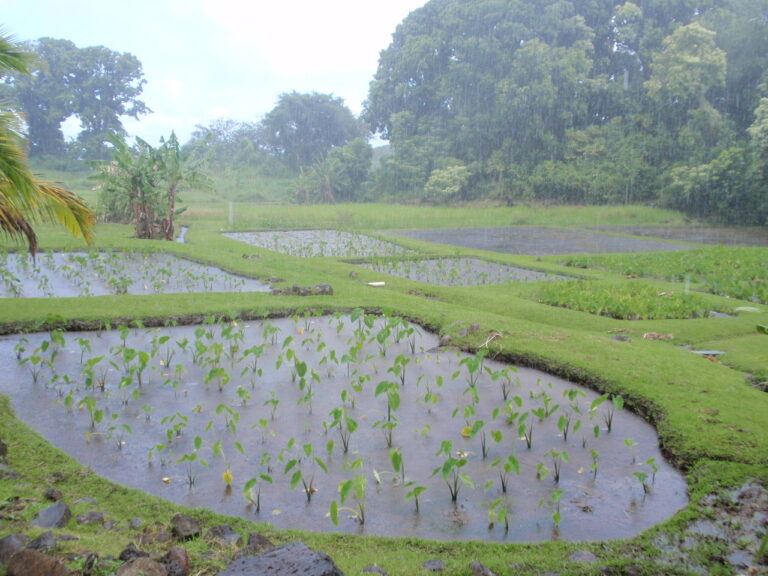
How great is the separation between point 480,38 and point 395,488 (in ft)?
104

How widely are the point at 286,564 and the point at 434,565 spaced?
30.7 inches

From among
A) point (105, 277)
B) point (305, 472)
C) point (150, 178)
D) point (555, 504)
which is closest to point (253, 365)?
point (305, 472)

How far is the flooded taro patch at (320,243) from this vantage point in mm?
13914

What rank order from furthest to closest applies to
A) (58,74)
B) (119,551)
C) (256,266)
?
(58,74), (256,266), (119,551)

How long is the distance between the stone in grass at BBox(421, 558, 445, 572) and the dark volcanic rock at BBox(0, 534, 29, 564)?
1531mm

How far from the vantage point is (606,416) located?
465 centimetres

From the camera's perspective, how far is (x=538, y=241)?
702 inches

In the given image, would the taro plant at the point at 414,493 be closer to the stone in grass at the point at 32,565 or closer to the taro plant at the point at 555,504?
the taro plant at the point at 555,504

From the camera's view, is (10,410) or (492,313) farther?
(492,313)

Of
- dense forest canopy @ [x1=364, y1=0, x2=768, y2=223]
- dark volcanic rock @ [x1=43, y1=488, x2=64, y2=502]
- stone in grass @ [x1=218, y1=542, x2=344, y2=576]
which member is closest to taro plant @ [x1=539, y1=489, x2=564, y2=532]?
stone in grass @ [x1=218, y1=542, x2=344, y2=576]

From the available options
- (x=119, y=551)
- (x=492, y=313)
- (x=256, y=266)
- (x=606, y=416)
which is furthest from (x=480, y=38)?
(x=119, y=551)

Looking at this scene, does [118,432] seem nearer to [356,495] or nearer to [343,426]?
[343,426]

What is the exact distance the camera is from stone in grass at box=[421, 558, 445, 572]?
265 centimetres

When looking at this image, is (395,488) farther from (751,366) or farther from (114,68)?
(114,68)
